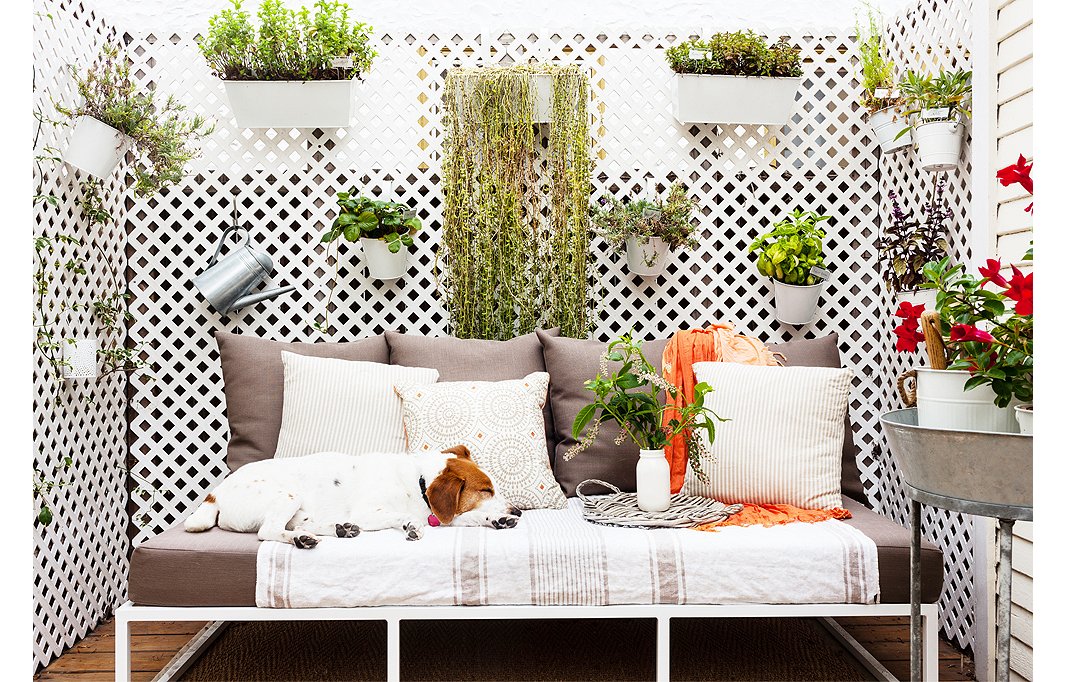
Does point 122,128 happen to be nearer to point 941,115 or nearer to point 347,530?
point 347,530

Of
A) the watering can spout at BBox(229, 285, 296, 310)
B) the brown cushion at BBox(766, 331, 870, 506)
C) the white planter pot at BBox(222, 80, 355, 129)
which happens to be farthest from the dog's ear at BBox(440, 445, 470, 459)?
the white planter pot at BBox(222, 80, 355, 129)

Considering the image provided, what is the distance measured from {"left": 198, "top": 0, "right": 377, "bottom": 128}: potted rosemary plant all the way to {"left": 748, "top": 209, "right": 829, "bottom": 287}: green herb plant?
5.68 ft

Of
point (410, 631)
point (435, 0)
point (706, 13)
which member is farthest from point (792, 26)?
point (410, 631)

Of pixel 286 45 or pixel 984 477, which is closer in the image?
pixel 984 477

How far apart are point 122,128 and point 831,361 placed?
2.68 meters

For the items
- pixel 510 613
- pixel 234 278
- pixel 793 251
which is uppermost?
pixel 793 251

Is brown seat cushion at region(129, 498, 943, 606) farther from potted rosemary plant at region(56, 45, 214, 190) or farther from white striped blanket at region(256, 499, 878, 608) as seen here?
potted rosemary plant at region(56, 45, 214, 190)

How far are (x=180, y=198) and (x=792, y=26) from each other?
103 inches

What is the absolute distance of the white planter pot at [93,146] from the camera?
9.19 feet

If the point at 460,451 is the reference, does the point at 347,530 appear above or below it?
below

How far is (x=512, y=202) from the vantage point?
10.8ft

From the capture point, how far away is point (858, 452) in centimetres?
336

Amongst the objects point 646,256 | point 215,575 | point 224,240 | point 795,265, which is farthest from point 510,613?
point 224,240

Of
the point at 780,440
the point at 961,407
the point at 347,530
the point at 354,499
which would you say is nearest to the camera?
the point at 961,407
